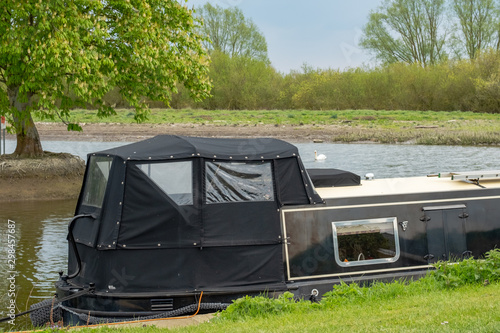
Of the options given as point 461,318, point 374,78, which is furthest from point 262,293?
point 374,78

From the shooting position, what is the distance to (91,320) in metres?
8.45

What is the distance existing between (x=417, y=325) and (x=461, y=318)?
1.49 ft

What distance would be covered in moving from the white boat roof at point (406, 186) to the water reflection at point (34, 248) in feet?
16.1

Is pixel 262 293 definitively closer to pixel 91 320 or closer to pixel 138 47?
pixel 91 320

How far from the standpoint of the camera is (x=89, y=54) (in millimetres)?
19406

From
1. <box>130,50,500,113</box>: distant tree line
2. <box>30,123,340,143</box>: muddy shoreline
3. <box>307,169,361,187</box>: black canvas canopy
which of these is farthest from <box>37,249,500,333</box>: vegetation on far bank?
<box>130,50,500,113</box>: distant tree line

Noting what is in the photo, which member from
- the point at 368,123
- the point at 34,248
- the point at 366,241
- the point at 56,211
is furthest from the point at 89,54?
the point at 368,123

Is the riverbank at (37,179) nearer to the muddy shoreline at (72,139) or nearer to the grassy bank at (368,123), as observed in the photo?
the muddy shoreline at (72,139)

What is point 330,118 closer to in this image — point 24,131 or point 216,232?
point 24,131

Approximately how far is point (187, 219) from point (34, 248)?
727 cm

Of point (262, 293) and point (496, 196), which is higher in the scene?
point (496, 196)

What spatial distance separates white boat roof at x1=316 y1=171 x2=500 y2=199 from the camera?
31.7 ft

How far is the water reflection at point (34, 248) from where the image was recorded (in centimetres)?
1109

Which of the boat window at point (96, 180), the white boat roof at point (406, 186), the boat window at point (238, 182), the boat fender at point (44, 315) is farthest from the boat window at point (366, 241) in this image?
the boat fender at point (44, 315)
